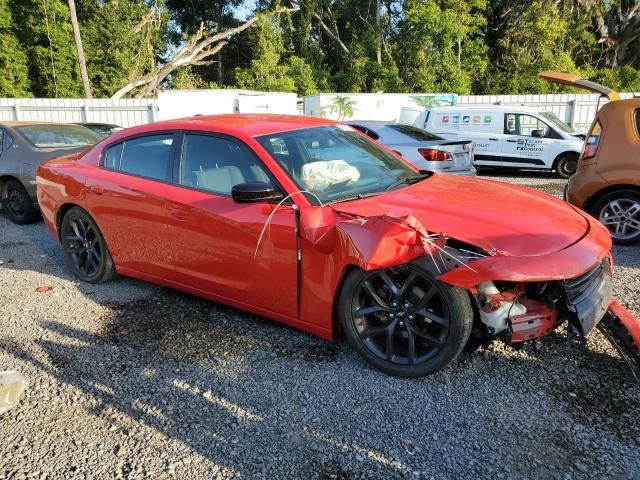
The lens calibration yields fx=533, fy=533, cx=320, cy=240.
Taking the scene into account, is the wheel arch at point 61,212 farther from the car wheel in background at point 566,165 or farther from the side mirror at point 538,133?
the car wheel in background at point 566,165

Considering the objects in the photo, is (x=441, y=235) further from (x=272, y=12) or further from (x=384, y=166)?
(x=272, y=12)

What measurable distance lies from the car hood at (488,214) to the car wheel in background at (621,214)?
264 cm

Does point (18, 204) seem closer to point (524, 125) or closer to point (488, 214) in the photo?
point (488, 214)

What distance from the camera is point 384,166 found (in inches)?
161

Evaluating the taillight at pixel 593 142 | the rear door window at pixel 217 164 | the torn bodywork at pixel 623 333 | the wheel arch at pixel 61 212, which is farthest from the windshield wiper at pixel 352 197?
the taillight at pixel 593 142

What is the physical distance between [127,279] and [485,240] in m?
3.54

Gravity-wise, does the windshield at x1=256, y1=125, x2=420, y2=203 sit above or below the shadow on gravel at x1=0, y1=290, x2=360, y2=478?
above

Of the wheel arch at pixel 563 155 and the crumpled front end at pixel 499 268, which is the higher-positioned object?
the crumpled front end at pixel 499 268

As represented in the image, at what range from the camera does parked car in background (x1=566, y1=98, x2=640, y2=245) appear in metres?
5.79

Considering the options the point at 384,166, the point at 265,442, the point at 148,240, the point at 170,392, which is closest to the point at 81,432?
the point at 170,392

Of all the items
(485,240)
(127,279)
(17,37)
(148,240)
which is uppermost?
(17,37)

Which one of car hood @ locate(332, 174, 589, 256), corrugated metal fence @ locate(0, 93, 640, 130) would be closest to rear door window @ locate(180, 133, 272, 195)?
car hood @ locate(332, 174, 589, 256)

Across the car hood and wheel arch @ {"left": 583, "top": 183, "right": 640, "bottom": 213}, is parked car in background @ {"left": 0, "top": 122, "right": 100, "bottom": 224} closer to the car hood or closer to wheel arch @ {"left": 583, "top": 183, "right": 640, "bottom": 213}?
the car hood

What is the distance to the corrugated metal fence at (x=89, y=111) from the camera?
1902 centimetres
